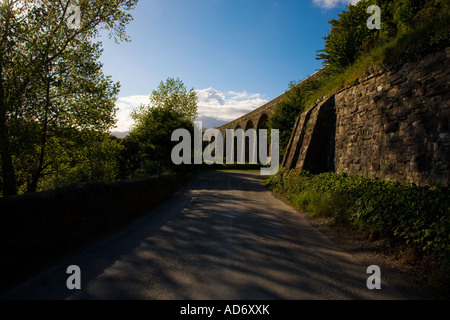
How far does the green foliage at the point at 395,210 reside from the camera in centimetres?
391

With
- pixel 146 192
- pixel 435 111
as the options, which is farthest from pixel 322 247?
pixel 146 192

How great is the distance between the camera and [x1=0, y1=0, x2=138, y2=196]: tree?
8836mm

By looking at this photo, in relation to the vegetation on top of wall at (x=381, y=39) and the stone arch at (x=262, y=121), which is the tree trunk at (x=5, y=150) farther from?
the stone arch at (x=262, y=121)

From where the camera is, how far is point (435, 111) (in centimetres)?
602

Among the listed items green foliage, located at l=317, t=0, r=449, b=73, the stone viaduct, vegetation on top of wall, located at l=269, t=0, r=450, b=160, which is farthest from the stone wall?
green foliage, located at l=317, t=0, r=449, b=73

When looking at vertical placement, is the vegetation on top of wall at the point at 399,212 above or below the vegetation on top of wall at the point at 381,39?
below

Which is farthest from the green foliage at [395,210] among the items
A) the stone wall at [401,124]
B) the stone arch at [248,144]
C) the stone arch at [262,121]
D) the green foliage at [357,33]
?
the stone arch at [248,144]

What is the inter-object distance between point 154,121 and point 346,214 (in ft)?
59.5

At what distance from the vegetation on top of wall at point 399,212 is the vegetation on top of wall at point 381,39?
3854mm

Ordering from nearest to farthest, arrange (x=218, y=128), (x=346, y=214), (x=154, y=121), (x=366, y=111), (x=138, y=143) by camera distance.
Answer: (x=346, y=214) → (x=366, y=111) → (x=138, y=143) → (x=154, y=121) → (x=218, y=128)

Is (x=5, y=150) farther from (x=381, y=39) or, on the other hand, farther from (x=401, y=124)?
(x=381, y=39)

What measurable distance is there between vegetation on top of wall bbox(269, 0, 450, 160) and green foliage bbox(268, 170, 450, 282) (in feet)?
12.6

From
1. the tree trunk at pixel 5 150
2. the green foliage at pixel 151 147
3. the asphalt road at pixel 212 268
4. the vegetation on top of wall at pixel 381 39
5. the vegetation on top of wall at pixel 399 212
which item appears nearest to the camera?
the asphalt road at pixel 212 268
